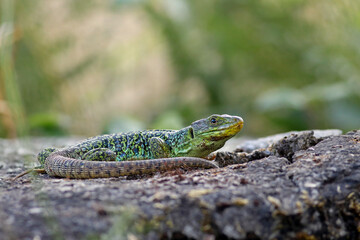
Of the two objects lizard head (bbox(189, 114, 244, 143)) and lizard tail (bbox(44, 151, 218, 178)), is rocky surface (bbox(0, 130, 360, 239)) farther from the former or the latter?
lizard head (bbox(189, 114, 244, 143))

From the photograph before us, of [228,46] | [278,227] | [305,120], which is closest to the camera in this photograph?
[278,227]

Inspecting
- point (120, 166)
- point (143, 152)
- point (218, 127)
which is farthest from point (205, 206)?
point (143, 152)

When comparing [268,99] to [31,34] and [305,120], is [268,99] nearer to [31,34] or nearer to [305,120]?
[305,120]

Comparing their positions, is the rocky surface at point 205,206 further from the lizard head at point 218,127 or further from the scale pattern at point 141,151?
the lizard head at point 218,127

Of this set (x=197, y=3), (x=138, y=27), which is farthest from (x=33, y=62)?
(x=197, y=3)

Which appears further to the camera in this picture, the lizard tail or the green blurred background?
the green blurred background

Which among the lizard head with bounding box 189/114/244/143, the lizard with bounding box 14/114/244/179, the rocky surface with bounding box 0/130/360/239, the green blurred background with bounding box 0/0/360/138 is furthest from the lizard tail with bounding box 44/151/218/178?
the green blurred background with bounding box 0/0/360/138

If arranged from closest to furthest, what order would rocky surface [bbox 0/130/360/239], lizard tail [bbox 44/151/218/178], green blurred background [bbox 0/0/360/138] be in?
1. rocky surface [bbox 0/130/360/239]
2. lizard tail [bbox 44/151/218/178]
3. green blurred background [bbox 0/0/360/138]
